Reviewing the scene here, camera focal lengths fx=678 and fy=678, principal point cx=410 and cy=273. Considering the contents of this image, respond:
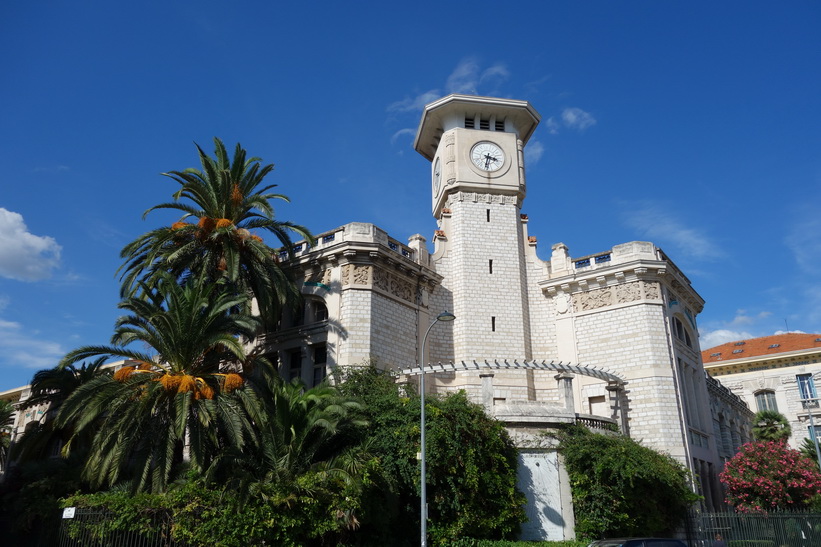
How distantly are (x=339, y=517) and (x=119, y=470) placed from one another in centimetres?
698

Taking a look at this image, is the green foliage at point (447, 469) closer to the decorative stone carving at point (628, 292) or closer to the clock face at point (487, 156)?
the decorative stone carving at point (628, 292)

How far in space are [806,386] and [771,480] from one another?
30.7 metres

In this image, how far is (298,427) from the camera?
2067cm

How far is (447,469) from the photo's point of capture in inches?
853

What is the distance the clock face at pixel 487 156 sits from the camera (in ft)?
117

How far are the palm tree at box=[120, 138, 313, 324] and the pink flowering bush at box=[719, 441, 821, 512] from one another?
68.7 feet

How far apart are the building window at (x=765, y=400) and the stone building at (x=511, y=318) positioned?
70.6 ft

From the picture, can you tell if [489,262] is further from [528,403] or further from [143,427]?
[143,427]

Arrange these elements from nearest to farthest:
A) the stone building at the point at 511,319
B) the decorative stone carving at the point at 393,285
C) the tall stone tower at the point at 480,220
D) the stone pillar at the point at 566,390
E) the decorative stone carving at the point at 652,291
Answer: the stone pillar at the point at 566,390, the stone building at the point at 511,319, the decorative stone carving at the point at 393,285, the decorative stone carving at the point at 652,291, the tall stone tower at the point at 480,220

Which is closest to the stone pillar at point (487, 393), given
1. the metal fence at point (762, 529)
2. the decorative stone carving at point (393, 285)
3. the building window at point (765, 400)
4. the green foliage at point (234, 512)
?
the decorative stone carving at point (393, 285)

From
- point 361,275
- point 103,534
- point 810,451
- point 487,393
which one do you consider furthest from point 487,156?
point 810,451

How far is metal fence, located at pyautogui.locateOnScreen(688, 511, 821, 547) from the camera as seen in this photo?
82.7 feet

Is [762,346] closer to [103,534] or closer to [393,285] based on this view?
[393,285]

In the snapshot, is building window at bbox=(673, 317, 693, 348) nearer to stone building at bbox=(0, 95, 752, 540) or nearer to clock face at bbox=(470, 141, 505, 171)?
stone building at bbox=(0, 95, 752, 540)
